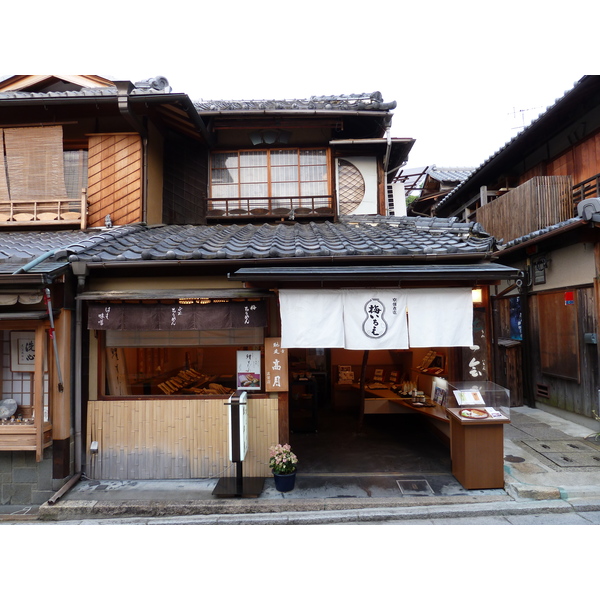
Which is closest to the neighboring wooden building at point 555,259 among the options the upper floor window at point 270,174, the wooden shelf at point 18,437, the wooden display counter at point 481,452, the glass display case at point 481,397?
the glass display case at point 481,397

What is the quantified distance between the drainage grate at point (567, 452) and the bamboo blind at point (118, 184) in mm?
10735

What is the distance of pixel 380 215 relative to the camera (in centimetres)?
1092

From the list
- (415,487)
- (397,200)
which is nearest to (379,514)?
(415,487)

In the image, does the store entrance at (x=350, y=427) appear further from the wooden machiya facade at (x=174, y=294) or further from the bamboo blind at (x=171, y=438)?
the bamboo blind at (x=171, y=438)

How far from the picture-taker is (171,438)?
6898 mm

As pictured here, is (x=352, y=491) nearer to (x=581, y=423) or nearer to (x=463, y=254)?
(x=463, y=254)

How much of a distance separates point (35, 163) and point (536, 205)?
14148mm

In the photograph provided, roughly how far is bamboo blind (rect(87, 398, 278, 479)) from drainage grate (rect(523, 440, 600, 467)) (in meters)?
5.68

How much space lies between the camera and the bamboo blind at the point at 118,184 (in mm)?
9117

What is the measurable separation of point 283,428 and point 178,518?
7.35 ft

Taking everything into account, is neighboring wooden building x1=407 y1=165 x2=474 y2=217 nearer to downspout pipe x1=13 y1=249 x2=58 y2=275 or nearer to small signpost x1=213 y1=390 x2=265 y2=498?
small signpost x1=213 y1=390 x2=265 y2=498

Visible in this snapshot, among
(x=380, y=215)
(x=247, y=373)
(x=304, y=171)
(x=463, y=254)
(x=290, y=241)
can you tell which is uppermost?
(x=304, y=171)

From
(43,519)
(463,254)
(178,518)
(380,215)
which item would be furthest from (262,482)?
(380,215)

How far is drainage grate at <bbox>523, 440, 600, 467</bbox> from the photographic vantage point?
702 cm
